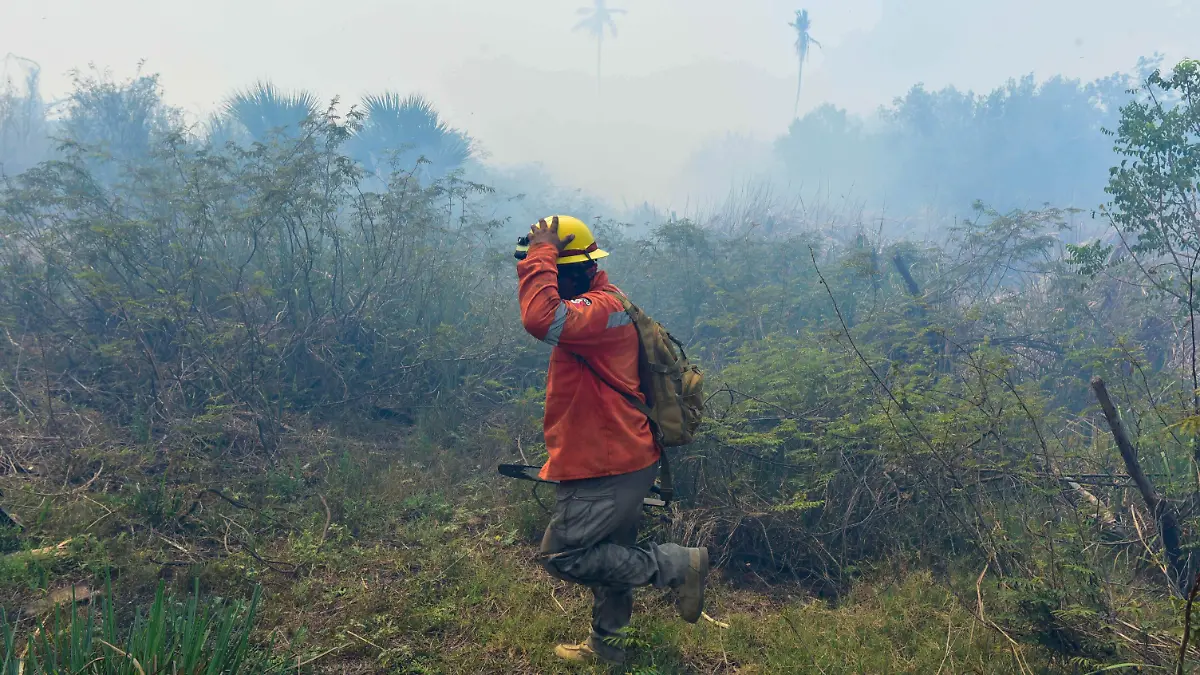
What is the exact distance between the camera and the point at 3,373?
5.46 metres

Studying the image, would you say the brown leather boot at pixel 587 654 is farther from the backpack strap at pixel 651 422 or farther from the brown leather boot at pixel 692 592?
the backpack strap at pixel 651 422

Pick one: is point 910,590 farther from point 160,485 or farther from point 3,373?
point 3,373

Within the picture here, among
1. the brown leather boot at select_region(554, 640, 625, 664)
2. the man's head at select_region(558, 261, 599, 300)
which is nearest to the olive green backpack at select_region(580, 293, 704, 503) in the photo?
the man's head at select_region(558, 261, 599, 300)

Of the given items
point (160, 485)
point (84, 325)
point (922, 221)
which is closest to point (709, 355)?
point (160, 485)

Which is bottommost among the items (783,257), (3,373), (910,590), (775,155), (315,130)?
(910,590)

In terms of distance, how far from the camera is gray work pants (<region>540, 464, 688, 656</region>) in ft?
8.86

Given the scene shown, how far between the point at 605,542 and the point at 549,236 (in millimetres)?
1341

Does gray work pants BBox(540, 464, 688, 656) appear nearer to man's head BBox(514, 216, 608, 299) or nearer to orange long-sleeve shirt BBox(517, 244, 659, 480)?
orange long-sleeve shirt BBox(517, 244, 659, 480)

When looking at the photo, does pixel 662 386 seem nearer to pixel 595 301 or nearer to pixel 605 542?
pixel 595 301

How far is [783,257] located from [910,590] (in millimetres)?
7824

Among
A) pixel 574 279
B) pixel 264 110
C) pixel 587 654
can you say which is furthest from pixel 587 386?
pixel 264 110

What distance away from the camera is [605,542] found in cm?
278

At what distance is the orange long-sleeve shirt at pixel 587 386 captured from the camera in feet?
8.63

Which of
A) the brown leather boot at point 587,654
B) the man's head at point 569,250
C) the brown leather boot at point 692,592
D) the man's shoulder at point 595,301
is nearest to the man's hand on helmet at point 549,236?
the man's head at point 569,250
